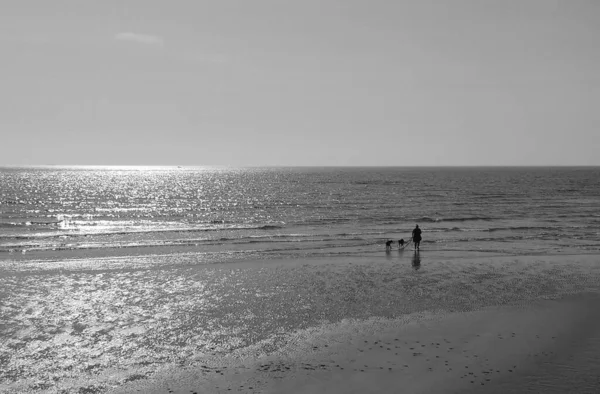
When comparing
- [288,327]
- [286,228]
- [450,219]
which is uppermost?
[450,219]

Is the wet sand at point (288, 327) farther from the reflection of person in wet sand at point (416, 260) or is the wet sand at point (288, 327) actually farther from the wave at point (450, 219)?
the wave at point (450, 219)

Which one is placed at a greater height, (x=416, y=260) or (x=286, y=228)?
(x=286, y=228)

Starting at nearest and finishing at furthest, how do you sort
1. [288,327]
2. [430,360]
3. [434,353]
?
[430,360]
[434,353]
[288,327]

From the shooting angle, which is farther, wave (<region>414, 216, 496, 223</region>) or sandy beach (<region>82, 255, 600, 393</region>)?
wave (<region>414, 216, 496, 223</region>)

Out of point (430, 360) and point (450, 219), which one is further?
point (450, 219)

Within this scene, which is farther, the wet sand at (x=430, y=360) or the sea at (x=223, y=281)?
the sea at (x=223, y=281)

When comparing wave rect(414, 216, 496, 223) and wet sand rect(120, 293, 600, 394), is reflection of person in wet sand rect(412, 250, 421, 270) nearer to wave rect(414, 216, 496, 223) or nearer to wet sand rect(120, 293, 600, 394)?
wet sand rect(120, 293, 600, 394)

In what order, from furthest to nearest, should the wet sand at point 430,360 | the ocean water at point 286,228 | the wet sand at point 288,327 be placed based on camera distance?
the ocean water at point 286,228
the wet sand at point 288,327
the wet sand at point 430,360

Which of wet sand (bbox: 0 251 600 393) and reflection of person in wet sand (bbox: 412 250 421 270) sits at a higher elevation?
reflection of person in wet sand (bbox: 412 250 421 270)

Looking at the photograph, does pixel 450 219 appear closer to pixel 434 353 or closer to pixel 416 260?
pixel 416 260

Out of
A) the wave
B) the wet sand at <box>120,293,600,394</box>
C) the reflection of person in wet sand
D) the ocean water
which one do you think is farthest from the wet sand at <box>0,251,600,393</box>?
the wave

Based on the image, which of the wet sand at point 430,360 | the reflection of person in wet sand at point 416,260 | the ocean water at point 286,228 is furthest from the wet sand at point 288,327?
the ocean water at point 286,228

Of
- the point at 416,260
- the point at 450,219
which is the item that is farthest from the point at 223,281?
the point at 450,219

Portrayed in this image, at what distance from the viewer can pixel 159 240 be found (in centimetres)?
3591
